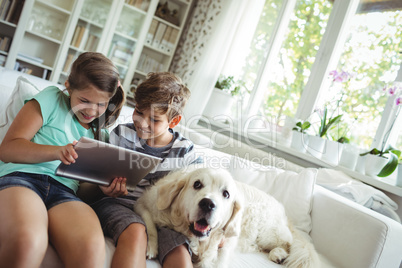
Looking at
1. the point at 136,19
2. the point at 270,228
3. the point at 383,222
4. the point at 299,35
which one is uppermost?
the point at 299,35

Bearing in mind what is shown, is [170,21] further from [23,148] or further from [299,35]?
[23,148]

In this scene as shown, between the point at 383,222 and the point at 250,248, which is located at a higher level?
the point at 383,222

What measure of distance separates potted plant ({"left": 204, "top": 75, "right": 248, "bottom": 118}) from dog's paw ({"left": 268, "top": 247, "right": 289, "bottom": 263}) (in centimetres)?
227

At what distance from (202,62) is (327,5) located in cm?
138

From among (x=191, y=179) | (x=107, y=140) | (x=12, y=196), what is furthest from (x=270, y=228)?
(x=12, y=196)

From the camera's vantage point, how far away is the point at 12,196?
1.02m

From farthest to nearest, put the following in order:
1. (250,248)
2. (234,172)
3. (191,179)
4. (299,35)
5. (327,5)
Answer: (299,35)
(327,5)
(234,172)
(250,248)
(191,179)

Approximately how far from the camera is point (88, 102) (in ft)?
4.41

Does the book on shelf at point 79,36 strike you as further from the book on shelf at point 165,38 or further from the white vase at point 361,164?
the white vase at point 361,164

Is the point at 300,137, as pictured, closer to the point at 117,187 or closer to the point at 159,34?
the point at 117,187

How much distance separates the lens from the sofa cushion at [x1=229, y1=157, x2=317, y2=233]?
1.93 metres

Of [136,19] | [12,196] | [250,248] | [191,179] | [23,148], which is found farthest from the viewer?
[136,19]

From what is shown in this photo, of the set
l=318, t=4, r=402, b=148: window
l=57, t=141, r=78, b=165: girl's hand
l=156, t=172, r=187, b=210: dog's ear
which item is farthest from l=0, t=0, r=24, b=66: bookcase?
l=318, t=4, r=402, b=148: window

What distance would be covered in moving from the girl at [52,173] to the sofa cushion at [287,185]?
907 millimetres
